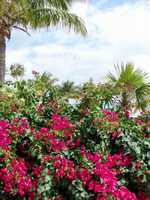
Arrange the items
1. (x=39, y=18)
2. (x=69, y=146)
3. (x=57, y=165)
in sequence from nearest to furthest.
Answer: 1. (x=57, y=165)
2. (x=69, y=146)
3. (x=39, y=18)

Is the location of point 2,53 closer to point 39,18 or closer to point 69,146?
point 39,18

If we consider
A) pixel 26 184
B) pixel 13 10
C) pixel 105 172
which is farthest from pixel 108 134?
pixel 13 10

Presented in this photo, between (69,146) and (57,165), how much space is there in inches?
16.6

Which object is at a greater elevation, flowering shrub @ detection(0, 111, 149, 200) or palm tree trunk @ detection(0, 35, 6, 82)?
palm tree trunk @ detection(0, 35, 6, 82)

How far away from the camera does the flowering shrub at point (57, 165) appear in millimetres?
6020

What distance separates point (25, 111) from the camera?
22.4 ft

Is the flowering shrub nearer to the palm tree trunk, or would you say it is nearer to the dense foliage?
the dense foliage

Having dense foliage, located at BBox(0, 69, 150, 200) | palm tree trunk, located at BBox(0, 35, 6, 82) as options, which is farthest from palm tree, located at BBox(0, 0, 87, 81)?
dense foliage, located at BBox(0, 69, 150, 200)

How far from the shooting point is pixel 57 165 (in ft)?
20.0

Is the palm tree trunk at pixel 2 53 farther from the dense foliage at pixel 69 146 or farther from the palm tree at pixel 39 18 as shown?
the dense foliage at pixel 69 146

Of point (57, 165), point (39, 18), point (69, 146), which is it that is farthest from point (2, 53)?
point (57, 165)

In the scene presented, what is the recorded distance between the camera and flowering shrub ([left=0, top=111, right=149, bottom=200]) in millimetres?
6020

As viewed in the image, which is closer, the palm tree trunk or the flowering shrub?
the flowering shrub

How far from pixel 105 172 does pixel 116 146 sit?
0.69 metres
